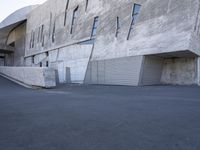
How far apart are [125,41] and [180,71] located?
18.1 ft

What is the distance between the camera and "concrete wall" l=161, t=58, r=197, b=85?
17.9 m

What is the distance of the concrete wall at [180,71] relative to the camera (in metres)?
17.9

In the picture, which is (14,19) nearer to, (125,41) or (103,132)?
(125,41)

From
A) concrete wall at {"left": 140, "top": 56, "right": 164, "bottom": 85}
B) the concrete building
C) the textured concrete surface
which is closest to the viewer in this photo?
the textured concrete surface

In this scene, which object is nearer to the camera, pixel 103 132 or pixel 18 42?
pixel 103 132

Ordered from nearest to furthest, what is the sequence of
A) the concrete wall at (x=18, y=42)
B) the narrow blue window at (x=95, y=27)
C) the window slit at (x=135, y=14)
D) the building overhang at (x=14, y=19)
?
the window slit at (x=135, y=14) < the narrow blue window at (x=95, y=27) < the building overhang at (x=14, y=19) < the concrete wall at (x=18, y=42)

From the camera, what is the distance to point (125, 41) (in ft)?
64.4

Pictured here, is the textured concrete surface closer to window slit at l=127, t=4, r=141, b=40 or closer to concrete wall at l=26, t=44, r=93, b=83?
window slit at l=127, t=4, r=141, b=40

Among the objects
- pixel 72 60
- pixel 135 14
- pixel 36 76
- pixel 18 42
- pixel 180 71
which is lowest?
pixel 36 76

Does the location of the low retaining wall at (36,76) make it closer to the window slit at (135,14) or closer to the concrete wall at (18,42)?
the window slit at (135,14)

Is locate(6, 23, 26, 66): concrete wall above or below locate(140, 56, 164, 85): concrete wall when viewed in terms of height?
above

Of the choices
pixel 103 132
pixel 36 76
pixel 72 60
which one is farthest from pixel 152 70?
pixel 103 132

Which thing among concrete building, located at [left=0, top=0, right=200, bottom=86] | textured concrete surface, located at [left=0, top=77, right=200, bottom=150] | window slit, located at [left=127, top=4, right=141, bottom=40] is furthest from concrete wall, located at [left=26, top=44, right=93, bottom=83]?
textured concrete surface, located at [left=0, top=77, right=200, bottom=150]

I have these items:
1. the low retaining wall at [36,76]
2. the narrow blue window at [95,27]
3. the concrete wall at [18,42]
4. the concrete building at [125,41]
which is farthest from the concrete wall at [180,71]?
the concrete wall at [18,42]
